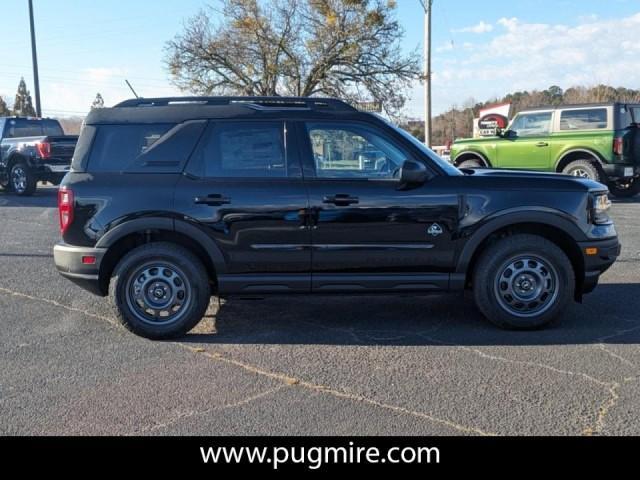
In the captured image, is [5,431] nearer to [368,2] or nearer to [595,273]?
[595,273]

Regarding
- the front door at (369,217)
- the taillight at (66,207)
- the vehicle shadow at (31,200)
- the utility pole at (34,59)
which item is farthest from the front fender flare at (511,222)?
the utility pole at (34,59)

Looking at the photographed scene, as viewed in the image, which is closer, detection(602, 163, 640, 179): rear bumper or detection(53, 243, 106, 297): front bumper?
detection(53, 243, 106, 297): front bumper

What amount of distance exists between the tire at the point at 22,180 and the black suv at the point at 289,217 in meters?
11.7

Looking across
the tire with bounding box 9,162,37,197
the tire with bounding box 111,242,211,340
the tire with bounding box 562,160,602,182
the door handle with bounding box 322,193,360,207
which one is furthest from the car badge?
the tire with bounding box 9,162,37,197

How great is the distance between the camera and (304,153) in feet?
16.0

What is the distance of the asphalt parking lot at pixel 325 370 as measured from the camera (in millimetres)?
3451

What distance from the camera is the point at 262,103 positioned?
5.02 m

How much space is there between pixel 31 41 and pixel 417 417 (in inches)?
1045

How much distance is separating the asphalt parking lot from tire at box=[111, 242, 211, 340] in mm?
152

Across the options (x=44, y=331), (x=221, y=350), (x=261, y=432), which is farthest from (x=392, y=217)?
(x=44, y=331)

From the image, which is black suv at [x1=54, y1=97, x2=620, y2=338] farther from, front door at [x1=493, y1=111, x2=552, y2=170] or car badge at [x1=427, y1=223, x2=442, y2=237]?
front door at [x1=493, y1=111, x2=552, y2=170]

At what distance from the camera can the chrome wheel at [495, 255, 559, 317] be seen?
16.2ft

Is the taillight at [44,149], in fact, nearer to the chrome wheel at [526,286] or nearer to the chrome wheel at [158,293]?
the chrome wheel at [158,293]
